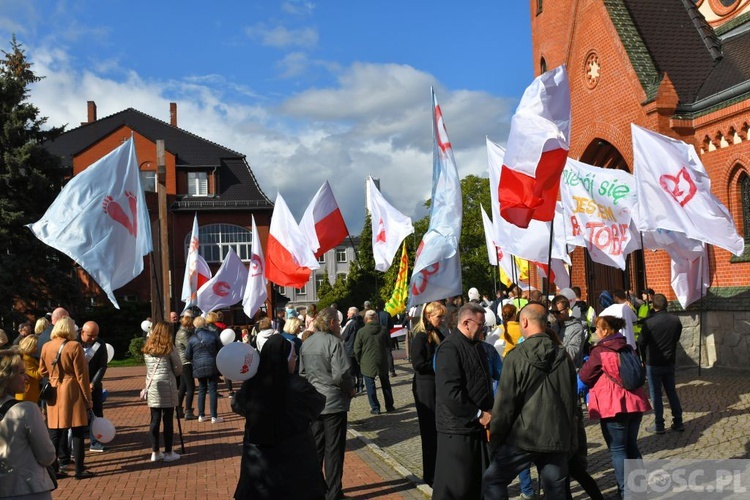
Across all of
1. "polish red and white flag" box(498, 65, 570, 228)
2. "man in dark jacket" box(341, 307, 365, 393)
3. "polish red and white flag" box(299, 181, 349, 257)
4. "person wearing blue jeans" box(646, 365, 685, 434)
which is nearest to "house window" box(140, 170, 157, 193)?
"polish red and white flag" box(299, 181, 349, 257)

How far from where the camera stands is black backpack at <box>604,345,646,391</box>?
7.03m

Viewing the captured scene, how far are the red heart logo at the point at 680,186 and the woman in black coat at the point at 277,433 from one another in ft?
24.3

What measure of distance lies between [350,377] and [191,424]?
674 cm

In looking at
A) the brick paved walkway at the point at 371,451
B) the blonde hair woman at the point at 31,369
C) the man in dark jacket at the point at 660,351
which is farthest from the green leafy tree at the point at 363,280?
the blonde hair woman at the point at 31,369

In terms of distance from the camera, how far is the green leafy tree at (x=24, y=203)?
103 ft

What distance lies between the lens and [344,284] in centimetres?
6288

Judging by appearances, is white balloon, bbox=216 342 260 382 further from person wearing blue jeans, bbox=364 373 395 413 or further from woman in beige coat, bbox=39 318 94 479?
person wearing blue jeans, bbox=364 373 395 413

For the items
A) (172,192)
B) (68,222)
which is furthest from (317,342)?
(172,192)

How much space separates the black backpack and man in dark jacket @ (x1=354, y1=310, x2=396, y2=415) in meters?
7.24

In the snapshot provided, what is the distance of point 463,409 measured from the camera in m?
6.20

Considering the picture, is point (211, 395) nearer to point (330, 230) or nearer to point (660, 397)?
point (330, 230)

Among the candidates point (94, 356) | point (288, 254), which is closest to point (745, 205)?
point (288, 254)

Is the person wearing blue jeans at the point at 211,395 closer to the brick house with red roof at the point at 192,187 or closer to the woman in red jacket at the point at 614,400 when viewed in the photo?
the woman in red jacket at the point at 614,400

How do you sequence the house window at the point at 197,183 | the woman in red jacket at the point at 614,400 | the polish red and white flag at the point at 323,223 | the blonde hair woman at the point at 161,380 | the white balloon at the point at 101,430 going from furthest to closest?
the house window at the point at 197,183 → the polish red and white flag at the point at 323,223 → the blonde hair woman at the point at 161,380 → the white balloon at the point at 101,430 → the woman in red jacket at the point at 614,400
